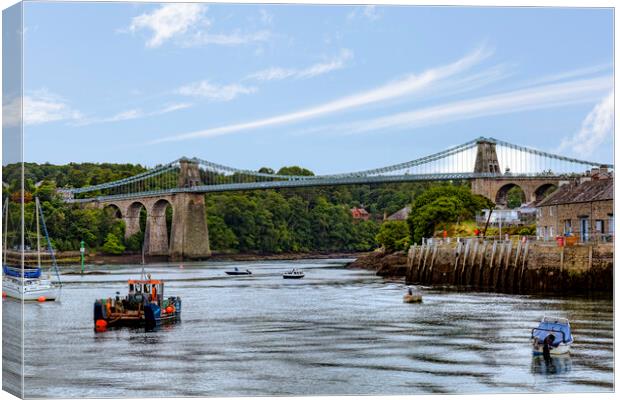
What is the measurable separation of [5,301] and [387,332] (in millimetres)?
10914

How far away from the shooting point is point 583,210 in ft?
115

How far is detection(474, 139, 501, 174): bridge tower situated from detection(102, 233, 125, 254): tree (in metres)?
21.0

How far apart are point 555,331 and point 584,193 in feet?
52.9

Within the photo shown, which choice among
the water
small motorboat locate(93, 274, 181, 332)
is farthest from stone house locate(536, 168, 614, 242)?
small motorboat locate(93, 274, 181, 332)

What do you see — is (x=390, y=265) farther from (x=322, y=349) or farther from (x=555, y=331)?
(x=555, y=331)

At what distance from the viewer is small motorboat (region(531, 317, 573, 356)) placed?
64.1 feet

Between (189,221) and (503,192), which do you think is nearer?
Answer: (503,192)

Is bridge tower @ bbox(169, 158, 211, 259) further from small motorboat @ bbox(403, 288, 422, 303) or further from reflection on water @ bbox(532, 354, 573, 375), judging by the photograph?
reflection on water @ bbox(532, 354, 573, 375)

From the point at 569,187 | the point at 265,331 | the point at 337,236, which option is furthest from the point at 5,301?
the point at 337,236

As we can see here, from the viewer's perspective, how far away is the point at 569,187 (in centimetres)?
3934

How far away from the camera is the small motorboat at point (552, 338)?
19.5m

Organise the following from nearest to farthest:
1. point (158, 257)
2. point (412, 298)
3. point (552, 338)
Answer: point (552, 338)
point (412, 298)
point (158, 257)

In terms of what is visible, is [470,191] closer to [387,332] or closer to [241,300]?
[241,300]

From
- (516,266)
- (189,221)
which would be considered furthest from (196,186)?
(516,266)
